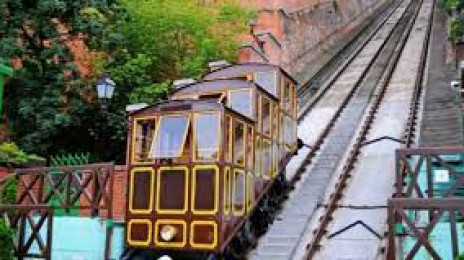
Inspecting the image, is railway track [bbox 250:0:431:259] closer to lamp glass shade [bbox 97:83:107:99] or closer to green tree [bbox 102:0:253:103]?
green tree [bbox 102:0:253:103]

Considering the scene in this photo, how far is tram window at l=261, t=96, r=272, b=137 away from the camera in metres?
12.1

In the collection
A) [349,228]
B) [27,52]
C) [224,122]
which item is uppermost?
[27,52]

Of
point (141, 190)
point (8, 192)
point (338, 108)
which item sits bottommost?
point (8, 192)

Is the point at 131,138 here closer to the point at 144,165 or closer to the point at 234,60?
the point at 144,165

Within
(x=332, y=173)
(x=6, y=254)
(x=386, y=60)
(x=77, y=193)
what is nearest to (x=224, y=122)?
(x=77, y=193)

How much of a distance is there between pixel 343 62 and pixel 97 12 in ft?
51.0

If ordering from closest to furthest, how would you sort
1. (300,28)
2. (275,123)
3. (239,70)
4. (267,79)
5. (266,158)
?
(266,158) < (275,123) < (267,79) < (239,70) < (300,28)

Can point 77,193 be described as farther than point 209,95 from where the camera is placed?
No

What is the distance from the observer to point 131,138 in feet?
35.4

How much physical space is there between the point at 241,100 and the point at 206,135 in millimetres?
1842

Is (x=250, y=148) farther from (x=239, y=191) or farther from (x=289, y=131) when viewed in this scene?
(x=289, y=131)

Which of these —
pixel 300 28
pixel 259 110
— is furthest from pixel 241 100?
pixel 300 28

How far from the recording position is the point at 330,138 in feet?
57.1

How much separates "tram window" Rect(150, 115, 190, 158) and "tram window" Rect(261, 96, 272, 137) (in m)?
2.30
